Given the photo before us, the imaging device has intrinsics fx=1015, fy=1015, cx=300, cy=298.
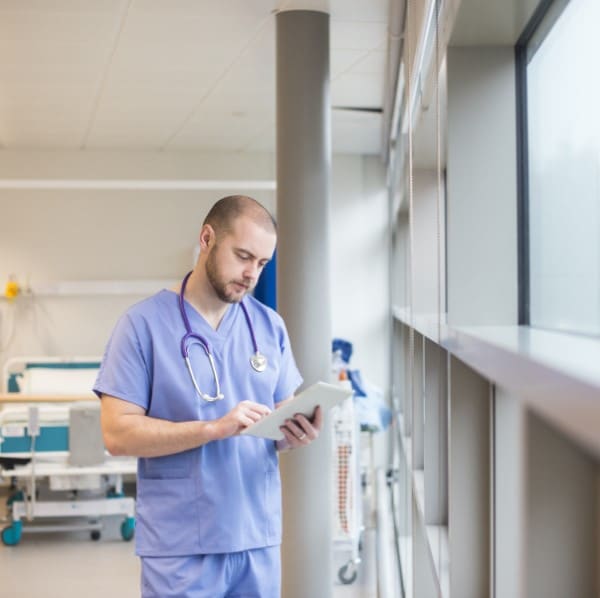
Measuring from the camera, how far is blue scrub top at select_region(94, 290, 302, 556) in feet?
7.64

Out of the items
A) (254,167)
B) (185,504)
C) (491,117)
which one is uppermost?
(254,167)

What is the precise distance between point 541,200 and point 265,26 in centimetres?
295

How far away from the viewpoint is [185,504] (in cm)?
235

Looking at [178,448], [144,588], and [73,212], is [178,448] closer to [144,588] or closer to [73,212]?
[144,588]

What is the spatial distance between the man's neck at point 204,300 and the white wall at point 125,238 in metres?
5.99

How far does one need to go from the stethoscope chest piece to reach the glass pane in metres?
0.72

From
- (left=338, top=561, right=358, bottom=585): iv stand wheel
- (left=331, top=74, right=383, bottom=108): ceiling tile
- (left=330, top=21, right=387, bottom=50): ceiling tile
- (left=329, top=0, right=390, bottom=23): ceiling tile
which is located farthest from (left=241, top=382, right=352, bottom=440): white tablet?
(left=331, top=74, right=383, bottom=108): ceiling tile

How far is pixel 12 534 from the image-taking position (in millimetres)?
6270

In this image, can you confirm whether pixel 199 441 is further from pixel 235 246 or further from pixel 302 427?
pixel 235 246

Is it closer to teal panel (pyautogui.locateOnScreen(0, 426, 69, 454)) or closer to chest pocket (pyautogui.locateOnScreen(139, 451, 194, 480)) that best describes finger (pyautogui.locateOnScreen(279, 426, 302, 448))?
chest pocket (pyautogui.locateOnScreen(139, 451, 194, 480))

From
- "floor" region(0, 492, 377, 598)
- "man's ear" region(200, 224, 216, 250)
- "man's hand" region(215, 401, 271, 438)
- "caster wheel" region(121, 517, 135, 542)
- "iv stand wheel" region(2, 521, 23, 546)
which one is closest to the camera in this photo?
"man's hand" region(215, 401, 271, 438)

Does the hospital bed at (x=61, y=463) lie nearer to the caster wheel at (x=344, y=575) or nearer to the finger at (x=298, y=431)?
the caster wheel at (x=344, y=575)

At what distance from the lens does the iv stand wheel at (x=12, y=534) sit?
6242 millimetres

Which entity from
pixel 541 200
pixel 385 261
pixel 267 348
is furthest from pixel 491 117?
pixel 385 261
